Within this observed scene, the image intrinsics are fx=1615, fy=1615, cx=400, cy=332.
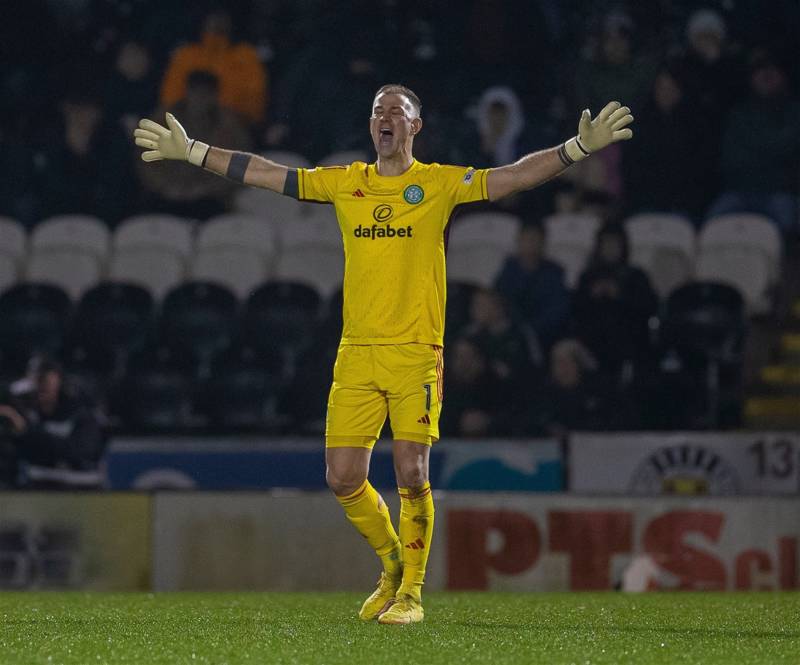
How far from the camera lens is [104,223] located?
571 inches

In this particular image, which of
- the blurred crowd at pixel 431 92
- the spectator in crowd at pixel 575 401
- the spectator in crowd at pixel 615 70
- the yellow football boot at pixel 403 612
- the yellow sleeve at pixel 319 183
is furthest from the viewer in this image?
the spectator in crowd at pixel 615 70

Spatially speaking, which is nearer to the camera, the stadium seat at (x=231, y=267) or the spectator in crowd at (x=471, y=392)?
the spectator in crowd at (x=471, y=392)

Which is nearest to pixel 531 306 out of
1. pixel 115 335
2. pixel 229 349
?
pixel 229 349

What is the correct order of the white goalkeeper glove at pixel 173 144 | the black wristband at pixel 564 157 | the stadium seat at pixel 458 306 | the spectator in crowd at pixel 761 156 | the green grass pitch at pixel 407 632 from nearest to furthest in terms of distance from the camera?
the green grass pitch at pixel 407 632, the black wristband at pixel 564 157, the white goalkeeper glove at pixel 173 144, the stadium seat at pixel 458 306, the spectator in crowd at pixel 761 156

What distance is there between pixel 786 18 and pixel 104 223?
6.48 meters

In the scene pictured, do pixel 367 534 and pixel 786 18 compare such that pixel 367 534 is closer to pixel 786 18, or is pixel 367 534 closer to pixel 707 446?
pixel 707 446

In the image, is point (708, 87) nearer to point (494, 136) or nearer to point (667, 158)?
point (667, 158)

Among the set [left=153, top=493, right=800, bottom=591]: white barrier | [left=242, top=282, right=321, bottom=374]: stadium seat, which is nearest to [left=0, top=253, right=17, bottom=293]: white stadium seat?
[left=242, top=282, right=321, bottom=374]: stadium seat

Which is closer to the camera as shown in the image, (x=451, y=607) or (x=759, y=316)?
(x=451, y=607)

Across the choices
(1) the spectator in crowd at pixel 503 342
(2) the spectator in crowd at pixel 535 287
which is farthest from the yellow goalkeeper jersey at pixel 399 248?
(2) the spectator in crowd at pixel 535 287

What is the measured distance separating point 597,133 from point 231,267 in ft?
26.8

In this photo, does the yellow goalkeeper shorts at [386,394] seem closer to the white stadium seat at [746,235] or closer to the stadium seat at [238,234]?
the white stadium seat at [746,235]

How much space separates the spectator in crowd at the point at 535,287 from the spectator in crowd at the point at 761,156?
179cm

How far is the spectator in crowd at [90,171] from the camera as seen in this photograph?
1469 cm
